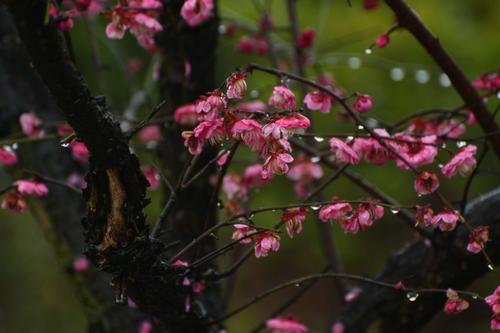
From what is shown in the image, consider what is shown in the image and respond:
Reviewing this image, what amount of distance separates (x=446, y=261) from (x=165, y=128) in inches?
37.0

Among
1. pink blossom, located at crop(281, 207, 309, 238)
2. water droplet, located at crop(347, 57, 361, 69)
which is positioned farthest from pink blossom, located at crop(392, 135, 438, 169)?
water droplet, located at crop(347, 57, 361, 69)

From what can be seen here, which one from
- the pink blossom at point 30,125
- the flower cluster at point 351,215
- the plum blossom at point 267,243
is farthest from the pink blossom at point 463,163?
the pink blossom at point 30,125

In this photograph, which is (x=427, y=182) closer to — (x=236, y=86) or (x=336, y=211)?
(x=336, y=211)

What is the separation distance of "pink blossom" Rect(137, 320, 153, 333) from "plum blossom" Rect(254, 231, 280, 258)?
88 cm

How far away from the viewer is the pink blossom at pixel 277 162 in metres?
1.46

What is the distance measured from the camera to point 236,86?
151cm

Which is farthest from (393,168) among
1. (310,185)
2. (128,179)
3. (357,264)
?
(128,179)

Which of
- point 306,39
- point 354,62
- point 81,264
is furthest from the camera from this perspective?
point 354,62

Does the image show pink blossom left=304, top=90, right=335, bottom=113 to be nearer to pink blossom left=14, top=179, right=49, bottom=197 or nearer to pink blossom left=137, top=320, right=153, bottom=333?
→ pink blossom left=14, top=179, right=49, bottom=197

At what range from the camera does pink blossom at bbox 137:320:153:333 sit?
2.39 meters

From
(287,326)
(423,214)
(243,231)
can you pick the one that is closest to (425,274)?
(287,326)

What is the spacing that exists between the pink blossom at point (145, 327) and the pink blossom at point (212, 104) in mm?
1071

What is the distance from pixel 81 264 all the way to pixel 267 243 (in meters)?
1.04

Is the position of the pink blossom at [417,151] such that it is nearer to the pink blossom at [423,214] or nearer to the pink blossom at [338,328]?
the pink blossom at [423,214]
